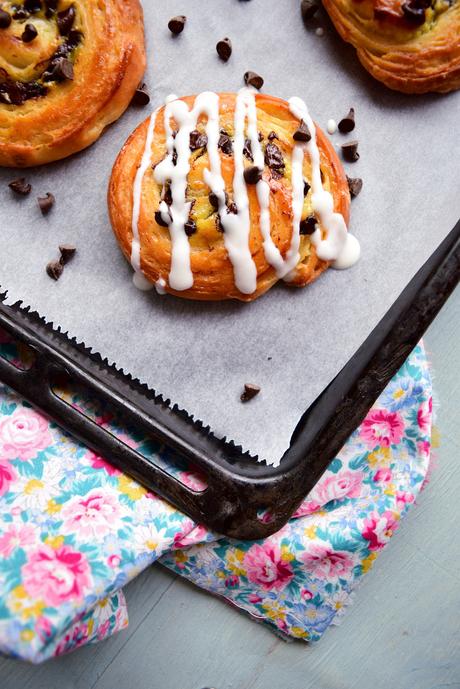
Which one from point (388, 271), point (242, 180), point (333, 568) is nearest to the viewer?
point (242, 180)

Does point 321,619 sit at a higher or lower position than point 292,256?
lower

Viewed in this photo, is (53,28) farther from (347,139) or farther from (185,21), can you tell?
(347,139)

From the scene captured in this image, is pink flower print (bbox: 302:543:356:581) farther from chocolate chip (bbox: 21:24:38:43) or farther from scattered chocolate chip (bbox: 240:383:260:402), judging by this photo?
chocolate chip (bbox: 21:24:38:43)

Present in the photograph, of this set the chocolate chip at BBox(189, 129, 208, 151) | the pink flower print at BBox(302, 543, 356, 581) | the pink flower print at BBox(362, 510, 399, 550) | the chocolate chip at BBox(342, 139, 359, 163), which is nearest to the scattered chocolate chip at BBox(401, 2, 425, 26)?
the chocolate chip at BBox(342, 139, 359, 163)

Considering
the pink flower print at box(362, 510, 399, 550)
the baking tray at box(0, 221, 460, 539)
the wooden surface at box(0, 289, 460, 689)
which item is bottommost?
the wooden surface at box(0, 289, 460, 689)

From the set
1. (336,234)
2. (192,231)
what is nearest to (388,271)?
(336,234)
